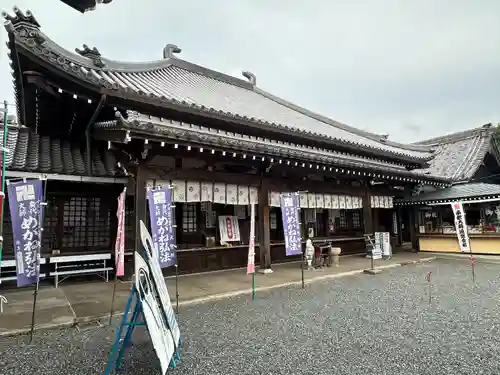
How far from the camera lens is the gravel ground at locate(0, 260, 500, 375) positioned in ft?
11.6

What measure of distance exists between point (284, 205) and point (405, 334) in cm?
432

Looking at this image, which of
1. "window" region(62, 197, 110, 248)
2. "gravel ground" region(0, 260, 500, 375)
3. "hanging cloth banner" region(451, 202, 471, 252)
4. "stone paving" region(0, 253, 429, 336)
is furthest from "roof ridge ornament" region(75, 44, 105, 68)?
"hanging cloth banner" region(451, 202, 471, 252)

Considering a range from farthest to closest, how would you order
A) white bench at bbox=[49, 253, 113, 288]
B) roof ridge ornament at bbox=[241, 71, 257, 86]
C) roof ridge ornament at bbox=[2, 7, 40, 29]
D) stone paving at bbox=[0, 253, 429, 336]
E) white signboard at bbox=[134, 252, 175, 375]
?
roof ridge ornament at bbox=[241, 71, 257, 86]
white bench at bbox=[49, 253, 113, 288]
roof ridge ornament at bbox=[2, 7, 40, 29]
stone paving at bbox=[0, 253, 429, 336]
white signboard at bbox=[134, 252, 175, 375]

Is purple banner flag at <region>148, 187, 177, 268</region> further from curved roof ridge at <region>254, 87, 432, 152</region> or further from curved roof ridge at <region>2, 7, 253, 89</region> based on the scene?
curved roof ridge at <region>254, 87, 432, 152</region>

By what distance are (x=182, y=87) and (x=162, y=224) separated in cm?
718

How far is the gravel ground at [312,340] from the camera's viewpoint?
352 cm

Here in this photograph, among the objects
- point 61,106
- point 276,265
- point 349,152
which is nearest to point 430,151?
point 349,152

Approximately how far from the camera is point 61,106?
7.84 metres

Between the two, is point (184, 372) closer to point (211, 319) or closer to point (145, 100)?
point (211, 319)

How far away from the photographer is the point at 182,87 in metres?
12.0

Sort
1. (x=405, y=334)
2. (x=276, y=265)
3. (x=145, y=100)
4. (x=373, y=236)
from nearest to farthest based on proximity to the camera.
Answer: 1. (x=405, y=334)
2. (x=145, y=100)
3. (x=276, y=265)
4. (x=373, y=236)

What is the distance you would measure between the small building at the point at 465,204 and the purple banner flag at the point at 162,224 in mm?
11912

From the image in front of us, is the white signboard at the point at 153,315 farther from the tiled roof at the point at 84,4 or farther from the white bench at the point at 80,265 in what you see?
the white bench at the point at 80,265

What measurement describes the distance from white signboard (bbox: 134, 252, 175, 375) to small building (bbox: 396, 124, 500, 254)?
44.8ft
